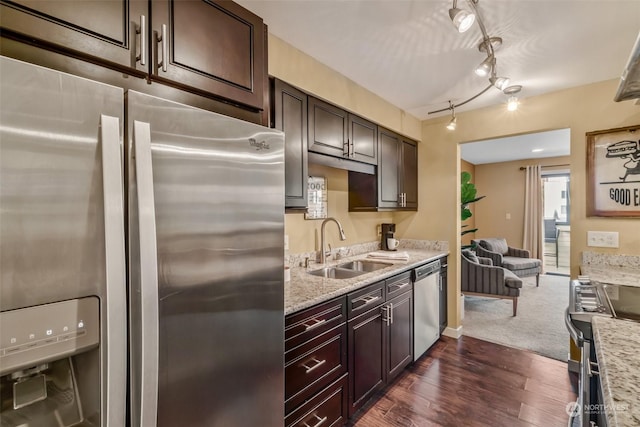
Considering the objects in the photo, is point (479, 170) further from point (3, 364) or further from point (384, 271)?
point (3, 364)

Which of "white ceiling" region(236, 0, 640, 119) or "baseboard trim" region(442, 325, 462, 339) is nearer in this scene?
"white ceiling" region(236, 0, 640, 119)

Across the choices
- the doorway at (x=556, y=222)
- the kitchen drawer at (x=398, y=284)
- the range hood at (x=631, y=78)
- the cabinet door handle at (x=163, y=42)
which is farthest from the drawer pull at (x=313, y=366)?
the doorway at (x=556, y=222)

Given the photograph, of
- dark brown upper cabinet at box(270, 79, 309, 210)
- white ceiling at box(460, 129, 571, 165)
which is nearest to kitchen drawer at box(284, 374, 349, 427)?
dark brown upper cabinet at box(270, 79, 309, 210)

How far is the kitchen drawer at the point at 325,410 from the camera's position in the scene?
1.50 m

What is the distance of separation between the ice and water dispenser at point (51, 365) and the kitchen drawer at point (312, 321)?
793 millimetres

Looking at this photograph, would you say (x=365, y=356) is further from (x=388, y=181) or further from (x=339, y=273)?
(x=388, y=181)

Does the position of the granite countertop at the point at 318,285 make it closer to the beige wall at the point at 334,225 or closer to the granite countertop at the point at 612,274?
the beige wall at the point at 334,225

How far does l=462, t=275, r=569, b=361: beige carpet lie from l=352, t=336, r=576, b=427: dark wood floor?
26 centimetres

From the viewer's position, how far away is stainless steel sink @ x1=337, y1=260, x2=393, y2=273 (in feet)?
8.75

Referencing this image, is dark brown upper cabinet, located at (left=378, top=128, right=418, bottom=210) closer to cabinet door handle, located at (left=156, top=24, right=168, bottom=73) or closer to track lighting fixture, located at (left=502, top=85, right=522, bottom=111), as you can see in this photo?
track lighting fixture, located at (left=502, top=85, right=522, bottom=111)

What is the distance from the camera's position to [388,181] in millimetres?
2994

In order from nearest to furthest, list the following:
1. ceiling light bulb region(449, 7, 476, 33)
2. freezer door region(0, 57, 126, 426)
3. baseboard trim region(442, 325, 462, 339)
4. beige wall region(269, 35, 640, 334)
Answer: freezer door region(0, 57, 126, 426), ceiling light bulb region(449, 7, 476, 33), beige wall region(269, 35, 640, 334), baseboard trim region(442, 325, 462, 339)

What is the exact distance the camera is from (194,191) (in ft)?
3.06

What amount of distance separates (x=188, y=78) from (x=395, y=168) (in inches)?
94.0
